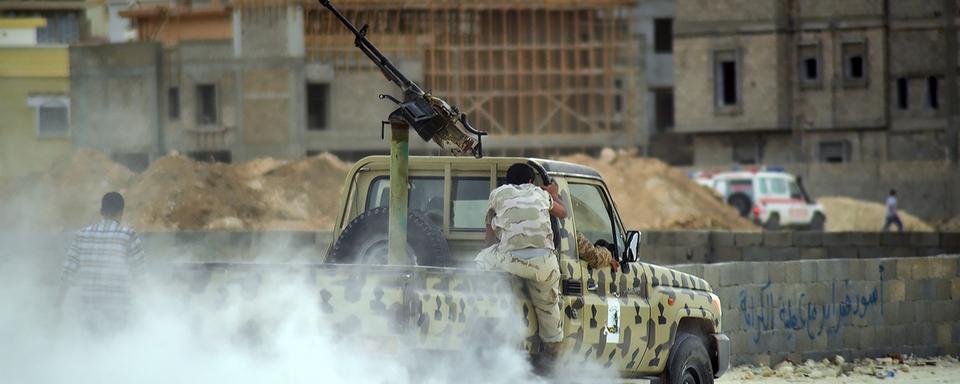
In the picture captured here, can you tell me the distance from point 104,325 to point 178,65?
53054 millimetres

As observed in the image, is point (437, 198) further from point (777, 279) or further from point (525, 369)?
point (777, 279)

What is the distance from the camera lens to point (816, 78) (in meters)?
64.4

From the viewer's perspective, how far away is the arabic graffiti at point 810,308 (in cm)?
Answer: 1903

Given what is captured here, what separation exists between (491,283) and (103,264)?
2.86m

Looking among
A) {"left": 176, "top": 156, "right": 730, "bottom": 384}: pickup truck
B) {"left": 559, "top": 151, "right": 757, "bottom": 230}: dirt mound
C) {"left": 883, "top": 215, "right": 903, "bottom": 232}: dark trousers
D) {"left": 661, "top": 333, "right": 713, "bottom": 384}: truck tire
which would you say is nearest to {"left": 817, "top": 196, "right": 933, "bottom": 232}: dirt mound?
{"left": 883, "top": 215, "right": 903, "bottom": 232}: dark trousers

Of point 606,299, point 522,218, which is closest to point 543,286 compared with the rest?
point 522,218

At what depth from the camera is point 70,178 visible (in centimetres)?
4516

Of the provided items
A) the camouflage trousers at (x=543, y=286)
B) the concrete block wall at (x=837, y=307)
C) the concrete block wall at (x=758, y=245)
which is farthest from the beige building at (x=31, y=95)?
the camouflage trousers at (x=543, y=286)

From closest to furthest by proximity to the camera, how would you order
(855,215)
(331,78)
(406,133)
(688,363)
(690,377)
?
(406,133) → (688,363) → (690,377) → (855,215) → (331,78)

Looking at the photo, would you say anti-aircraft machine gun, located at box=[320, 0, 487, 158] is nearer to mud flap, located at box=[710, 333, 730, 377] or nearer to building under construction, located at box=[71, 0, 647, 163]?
mud flap, located at box=[710, 333, 730, 377]

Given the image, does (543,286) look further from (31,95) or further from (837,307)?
(31,95)


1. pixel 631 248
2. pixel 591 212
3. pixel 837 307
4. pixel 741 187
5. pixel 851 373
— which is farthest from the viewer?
pixel 741 187

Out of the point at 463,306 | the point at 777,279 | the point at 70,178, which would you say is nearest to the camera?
the point at 463,306

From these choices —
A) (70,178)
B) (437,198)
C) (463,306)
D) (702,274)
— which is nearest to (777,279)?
(702,274)
